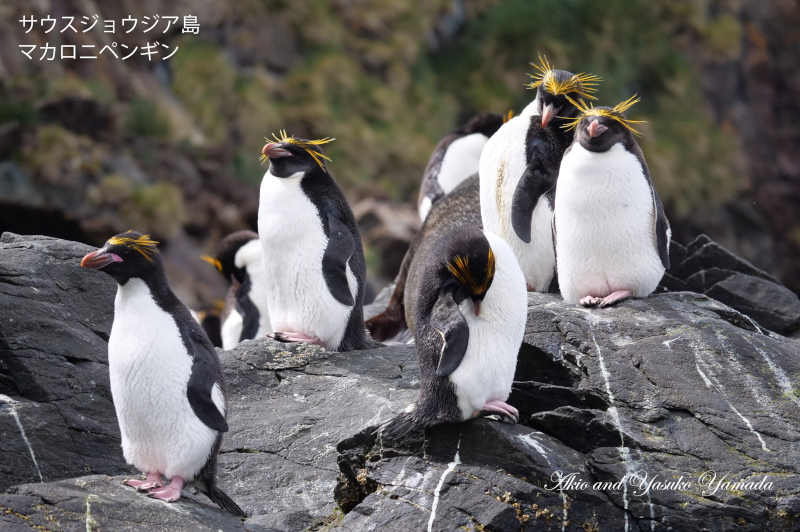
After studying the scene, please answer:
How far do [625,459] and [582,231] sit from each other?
1.54m

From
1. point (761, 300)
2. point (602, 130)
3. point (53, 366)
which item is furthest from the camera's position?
point (761, 300)

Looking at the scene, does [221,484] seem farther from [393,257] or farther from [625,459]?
[393,257]

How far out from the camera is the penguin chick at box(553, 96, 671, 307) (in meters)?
4.95

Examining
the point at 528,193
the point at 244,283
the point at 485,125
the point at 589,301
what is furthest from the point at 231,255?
the point at 589,301

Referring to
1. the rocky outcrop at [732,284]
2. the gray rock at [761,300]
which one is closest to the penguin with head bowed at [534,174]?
the rocky outcrop at [732,284]

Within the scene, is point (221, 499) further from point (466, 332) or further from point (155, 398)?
point (466, 332)

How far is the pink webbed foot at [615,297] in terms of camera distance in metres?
4.91

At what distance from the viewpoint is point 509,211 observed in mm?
5605

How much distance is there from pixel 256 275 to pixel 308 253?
85.4 inches

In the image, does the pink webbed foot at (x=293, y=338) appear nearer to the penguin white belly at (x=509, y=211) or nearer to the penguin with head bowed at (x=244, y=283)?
the penguin white belly at (x=509, y=211)

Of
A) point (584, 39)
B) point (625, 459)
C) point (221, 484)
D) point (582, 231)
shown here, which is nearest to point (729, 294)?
point (582, 231)

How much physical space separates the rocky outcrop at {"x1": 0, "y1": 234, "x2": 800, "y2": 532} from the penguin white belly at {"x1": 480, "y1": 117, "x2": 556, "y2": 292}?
1.64ft

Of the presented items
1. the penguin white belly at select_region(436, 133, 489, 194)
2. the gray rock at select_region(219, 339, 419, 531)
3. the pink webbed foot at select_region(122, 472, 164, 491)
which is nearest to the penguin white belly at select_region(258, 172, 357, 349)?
the gray rock at select_region(219, 339, 419, 531)

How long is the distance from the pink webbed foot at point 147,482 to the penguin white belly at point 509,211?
2.64 m
